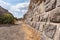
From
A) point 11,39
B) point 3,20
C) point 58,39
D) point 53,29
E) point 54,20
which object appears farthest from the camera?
point 3,20

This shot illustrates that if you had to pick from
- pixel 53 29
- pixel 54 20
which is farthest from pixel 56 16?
pixel 53 29

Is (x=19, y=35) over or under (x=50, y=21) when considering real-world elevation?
under

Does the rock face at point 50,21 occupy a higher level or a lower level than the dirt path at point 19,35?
higher

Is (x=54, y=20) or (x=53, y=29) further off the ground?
(x=54, y=20)

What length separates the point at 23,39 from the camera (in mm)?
3969

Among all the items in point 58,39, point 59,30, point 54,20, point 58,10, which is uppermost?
point 58,10

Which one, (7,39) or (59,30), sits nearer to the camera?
(59,30)

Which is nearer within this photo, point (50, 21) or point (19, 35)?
point (50, 21)

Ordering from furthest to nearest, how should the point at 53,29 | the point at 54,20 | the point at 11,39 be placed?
the point at 11,39
the point at 54,20
the point at 53,29

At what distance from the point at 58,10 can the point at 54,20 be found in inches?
8.0

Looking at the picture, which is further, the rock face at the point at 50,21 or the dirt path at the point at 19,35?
the dirt path at the point at 19,35

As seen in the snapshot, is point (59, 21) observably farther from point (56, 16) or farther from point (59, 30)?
point (59, 30)

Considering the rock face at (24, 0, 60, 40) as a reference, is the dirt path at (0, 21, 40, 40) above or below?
below

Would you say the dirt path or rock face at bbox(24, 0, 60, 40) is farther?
the dirt path
